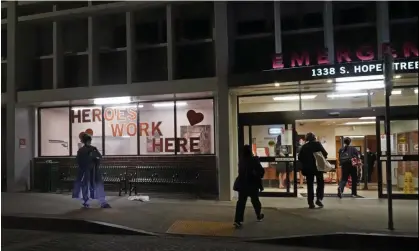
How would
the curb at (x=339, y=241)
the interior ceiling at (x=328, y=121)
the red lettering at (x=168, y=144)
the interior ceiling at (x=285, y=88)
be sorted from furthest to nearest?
the red lettering at (x=168, y=144) < the interior ceiling at (x=328, y=121) < the interior ceiling at (x=285, y=88) < the curb at (x=339, y=241)

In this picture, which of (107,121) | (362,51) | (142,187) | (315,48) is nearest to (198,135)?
(142,187)

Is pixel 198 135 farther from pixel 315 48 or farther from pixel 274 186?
pixel 315 48

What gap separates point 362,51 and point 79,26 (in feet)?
31.0

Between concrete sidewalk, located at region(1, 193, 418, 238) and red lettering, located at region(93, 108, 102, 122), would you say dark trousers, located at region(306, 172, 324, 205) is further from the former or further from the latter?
red lettering, located at region(93, 108, 102, 122)

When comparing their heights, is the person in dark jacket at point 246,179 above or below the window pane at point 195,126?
below

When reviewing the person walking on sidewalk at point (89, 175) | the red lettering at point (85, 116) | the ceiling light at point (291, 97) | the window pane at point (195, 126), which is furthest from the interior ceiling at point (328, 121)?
the red lettering at point (85, 116)

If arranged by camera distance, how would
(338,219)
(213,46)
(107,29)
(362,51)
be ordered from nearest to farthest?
(338,219), (362,51), (213,46), (107,29)

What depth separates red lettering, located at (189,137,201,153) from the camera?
13.3 m

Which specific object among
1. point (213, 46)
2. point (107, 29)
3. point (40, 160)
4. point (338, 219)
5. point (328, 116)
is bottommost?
point (338, 219)

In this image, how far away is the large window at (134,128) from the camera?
43.7 feet

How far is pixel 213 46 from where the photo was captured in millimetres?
12992

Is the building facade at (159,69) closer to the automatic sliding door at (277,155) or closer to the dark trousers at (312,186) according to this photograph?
the automatic sliding door at (277,155)

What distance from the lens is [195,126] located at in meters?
13.4

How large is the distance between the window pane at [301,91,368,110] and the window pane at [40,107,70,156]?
27.0 feet
